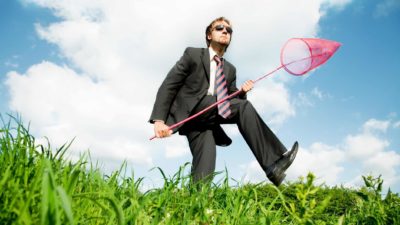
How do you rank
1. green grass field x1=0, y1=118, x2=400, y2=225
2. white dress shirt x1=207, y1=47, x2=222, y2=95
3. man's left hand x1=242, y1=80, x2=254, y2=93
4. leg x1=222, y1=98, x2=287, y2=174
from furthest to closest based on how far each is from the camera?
white dress shirt x1=207, y1=47, x2=222, y2=95 → man's left hand x1=242, y1=80, x2=254, y2=93 → leg x1=222, y1=98, x2=287, y2=174 → green grass field x1=0, y1=118, x2=400, y2=225

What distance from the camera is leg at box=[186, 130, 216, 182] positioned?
4.23 metres

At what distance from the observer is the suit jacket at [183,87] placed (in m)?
4.47

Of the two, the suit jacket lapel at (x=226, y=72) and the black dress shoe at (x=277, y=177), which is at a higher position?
the suit jacket lapel at (x=226, y=72)

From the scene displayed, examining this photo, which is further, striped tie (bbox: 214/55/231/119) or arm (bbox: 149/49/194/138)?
arm (bbox: 149/49/194/138)

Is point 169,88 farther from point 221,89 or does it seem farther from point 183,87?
point 221,89

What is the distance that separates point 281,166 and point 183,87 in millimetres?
1378

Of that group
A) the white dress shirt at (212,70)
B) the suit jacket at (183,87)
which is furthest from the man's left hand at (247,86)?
the white dress shirt at (212,70)

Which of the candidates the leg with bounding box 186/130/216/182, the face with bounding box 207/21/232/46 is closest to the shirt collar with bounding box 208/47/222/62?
the face with bounding box 207/21/232/46

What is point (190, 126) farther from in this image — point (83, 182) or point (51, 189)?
point (51, 189)

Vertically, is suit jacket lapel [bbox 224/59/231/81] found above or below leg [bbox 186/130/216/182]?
above

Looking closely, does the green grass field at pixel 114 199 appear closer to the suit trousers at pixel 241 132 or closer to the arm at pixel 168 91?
the suit trousers at pixel 241 132

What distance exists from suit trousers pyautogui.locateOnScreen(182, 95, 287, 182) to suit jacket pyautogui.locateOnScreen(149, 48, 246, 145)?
0.13 m

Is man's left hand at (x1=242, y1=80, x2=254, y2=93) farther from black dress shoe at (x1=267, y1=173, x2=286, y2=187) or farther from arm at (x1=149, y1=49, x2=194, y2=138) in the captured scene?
black dress shoe at (x1=267, y1=173, x2=286, y2=187)

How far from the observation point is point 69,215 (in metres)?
1.26
